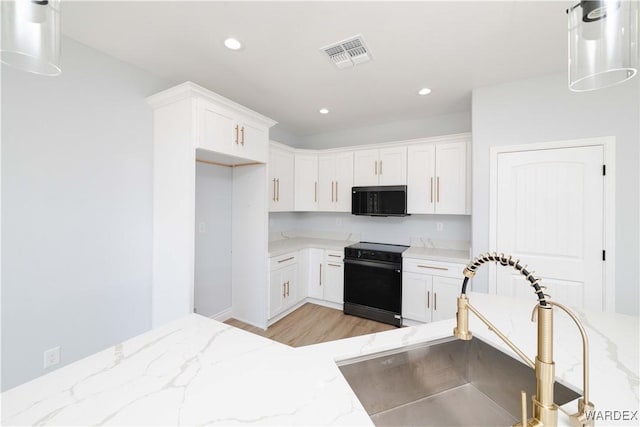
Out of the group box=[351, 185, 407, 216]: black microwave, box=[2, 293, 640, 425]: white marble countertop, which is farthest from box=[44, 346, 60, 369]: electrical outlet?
box=[351, 185, 407, 216]: black microwave

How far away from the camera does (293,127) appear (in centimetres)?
392

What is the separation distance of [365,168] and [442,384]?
2778mm

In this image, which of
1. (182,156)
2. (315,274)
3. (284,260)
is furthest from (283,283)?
(182,156)

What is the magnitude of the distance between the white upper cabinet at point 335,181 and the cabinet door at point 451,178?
114cm

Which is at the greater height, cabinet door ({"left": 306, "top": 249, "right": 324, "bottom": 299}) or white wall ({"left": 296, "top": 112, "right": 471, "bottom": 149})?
white wall ({"left": 296, "top": 112, "right": 471, "bottom": 149})

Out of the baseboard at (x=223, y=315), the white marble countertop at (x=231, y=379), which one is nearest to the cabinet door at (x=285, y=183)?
the baseboard at (x=223, y=315)

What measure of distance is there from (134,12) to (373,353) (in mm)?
2345

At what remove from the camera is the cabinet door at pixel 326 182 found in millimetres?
3689

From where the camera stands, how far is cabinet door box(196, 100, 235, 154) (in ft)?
6.84

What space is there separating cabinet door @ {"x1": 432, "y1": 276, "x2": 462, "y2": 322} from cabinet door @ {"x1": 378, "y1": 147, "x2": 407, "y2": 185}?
4.16ft

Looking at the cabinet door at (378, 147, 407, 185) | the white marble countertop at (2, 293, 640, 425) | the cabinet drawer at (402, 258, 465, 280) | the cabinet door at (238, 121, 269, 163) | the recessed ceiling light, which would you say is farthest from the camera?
the cabinet door at (378, 147, 407, 185)

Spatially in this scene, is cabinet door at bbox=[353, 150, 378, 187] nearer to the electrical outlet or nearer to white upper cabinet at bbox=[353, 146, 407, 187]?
white upper cabinet at bbox=[353, 146, 407, 187]

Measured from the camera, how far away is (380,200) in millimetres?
3279

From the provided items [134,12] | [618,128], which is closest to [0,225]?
[134,12]
